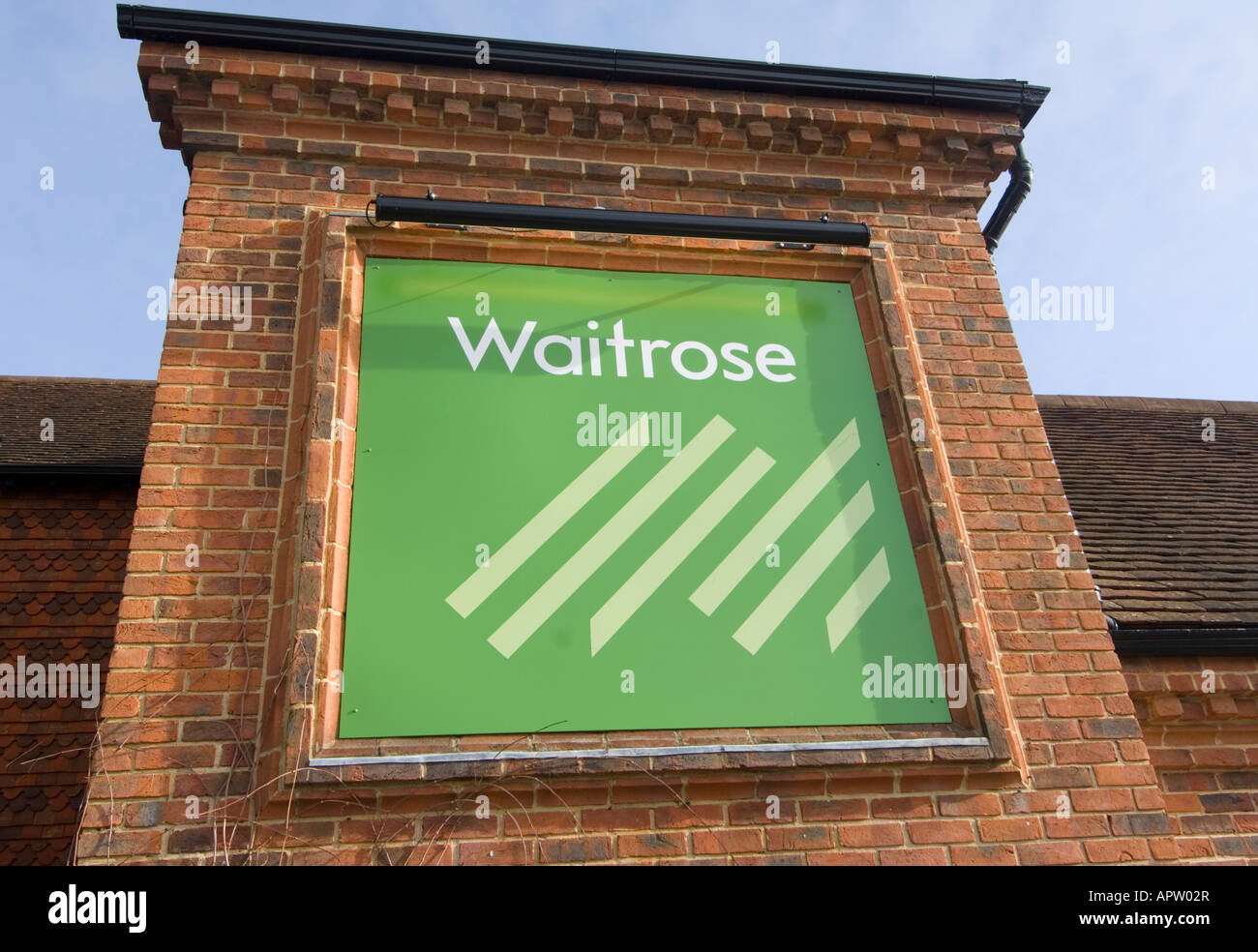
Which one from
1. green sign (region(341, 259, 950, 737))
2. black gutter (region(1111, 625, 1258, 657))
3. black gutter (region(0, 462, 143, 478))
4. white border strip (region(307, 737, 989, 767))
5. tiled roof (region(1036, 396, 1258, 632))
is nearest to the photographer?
white border strip (region(307, 737, 989, 767))

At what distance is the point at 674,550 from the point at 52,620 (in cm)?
476

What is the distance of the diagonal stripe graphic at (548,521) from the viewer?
3621mm

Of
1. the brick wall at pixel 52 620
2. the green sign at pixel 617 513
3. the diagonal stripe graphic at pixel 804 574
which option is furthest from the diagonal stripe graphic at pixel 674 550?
the brick wall at pixel 52 620

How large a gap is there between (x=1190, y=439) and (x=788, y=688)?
648 cm

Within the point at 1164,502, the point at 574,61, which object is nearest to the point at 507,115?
the point at 574,61

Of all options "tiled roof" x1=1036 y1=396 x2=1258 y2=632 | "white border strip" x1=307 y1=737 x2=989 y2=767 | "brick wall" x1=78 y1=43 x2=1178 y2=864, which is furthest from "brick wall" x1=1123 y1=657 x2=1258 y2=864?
"white border strip" x1=307 y1=737 x2=989 y2=767

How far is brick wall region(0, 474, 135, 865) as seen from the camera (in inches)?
218

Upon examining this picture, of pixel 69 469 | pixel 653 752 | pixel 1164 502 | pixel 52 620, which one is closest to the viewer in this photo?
pixel 653 752

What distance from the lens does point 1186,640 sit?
14.6ft

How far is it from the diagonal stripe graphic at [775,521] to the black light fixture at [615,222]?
1051mm

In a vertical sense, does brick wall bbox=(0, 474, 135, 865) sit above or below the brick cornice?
below

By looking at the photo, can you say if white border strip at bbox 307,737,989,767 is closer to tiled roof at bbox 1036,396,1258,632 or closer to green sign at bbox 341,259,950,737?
green sign at bbox 341,259,950,737

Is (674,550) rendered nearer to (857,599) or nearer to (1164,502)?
(857,599)

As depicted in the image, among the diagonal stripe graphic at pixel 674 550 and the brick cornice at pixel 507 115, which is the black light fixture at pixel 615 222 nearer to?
the brick cornice at pixel 507 115
